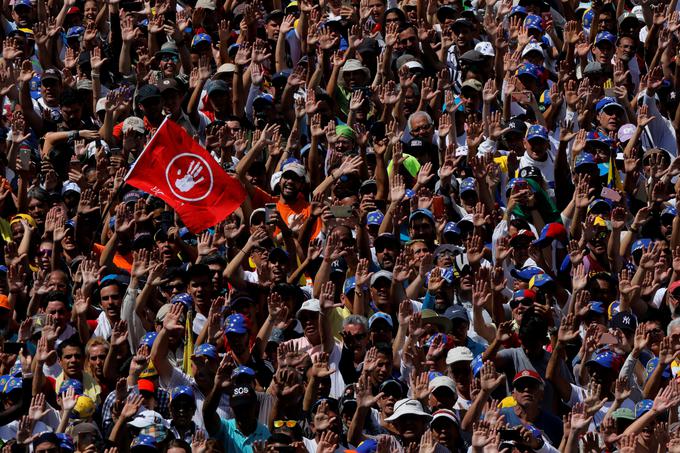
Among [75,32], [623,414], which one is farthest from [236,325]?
[75,32]

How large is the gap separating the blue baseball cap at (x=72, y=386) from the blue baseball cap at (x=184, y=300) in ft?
3.19

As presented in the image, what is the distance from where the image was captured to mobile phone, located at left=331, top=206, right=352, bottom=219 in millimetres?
16203

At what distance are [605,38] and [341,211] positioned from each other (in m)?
3.50

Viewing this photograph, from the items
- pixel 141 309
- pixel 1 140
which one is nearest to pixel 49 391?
pixel 141 309

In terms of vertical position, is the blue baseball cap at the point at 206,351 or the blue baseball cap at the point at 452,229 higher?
the blue baseball cap at the point at 206,351

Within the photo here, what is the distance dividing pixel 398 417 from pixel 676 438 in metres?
1.70

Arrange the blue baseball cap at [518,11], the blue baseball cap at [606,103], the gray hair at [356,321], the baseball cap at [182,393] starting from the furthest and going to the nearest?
the blue baseball cap at [518,11] < the blue baseball cap at [606,103] < the gray hair at [356,321] < the baseball cap at [182,393]

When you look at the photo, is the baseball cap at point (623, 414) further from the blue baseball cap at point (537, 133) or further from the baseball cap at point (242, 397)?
the blue baseball cap at point (537, 133)

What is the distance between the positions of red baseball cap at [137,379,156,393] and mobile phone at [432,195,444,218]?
10.3ft

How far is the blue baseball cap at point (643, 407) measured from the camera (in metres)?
13.8

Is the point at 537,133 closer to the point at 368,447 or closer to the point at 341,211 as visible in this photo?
the point at 341,211

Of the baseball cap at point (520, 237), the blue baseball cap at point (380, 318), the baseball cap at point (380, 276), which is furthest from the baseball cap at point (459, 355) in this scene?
the baseball cap at point (520, 237)

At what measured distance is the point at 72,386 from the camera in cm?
1437

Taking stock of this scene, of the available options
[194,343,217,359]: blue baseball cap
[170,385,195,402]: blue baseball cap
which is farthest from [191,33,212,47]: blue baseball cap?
[170,385,195,402]: blue baseball cap
